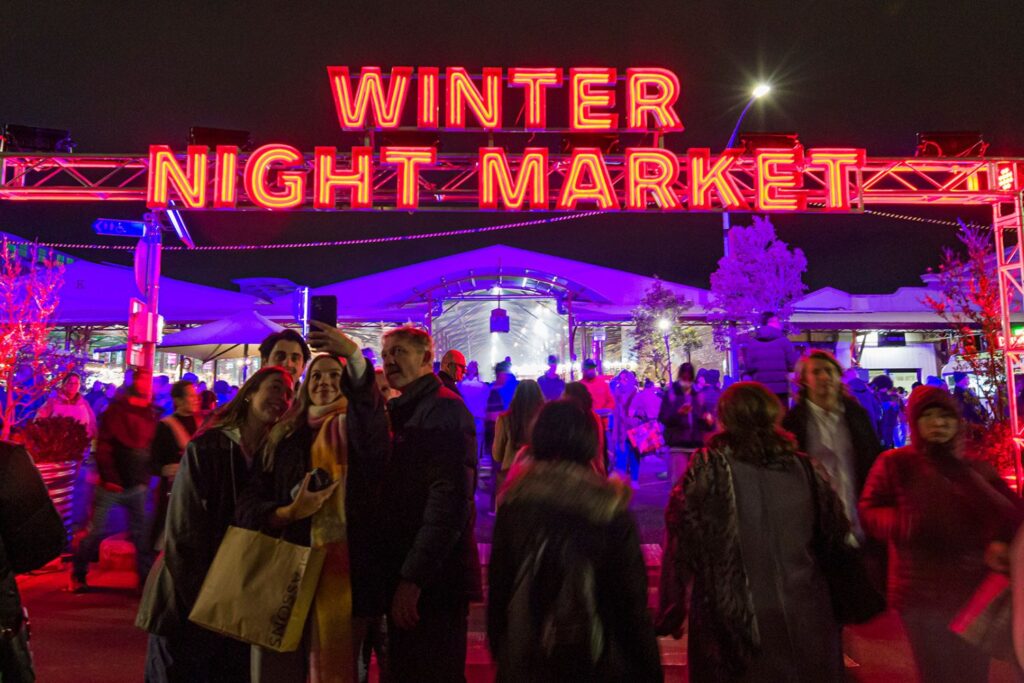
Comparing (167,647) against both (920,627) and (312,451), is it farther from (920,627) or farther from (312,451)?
(920,627)

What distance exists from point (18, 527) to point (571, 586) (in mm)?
1875

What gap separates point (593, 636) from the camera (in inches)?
84.9

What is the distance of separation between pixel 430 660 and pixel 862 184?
31.3 feet

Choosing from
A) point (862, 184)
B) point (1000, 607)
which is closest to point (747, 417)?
point (1000, 607)

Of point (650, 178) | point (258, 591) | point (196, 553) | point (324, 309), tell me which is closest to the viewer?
point (258, 591)

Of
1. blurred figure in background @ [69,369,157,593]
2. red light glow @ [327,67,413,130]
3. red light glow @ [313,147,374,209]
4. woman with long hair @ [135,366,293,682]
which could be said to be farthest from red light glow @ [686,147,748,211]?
woman with long hair @ [135,366,293,682]

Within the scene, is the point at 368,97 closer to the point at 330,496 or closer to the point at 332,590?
the point at 330,496

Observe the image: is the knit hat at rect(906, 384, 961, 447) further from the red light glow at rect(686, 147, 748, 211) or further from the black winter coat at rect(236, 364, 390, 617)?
the red light glow at rect(686, 147, 748, 211)

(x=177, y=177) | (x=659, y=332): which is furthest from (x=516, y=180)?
(x=659, y=332)

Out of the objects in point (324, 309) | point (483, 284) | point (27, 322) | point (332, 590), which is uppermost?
point (483, 284)

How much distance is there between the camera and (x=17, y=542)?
2.27 meters

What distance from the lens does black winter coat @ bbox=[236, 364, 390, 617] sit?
2611mm

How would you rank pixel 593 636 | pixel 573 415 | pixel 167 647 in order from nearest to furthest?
pixel 593 636 < pixel 573 415 < pixel 167 647

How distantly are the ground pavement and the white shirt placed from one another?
751 millimetres
